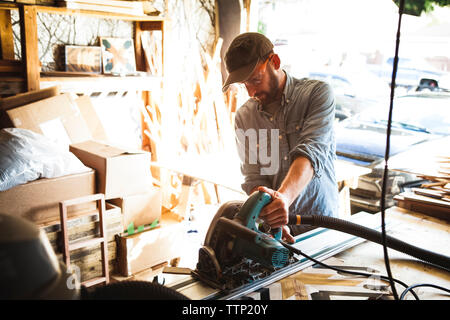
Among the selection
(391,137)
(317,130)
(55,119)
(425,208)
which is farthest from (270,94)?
(391,137)

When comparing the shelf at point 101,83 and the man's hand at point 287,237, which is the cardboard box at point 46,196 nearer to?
the shelf at point 101,83

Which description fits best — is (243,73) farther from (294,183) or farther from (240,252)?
(240,252)

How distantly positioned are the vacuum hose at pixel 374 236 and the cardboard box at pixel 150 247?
1.70m

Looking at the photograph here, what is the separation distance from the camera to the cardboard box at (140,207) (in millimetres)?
2818

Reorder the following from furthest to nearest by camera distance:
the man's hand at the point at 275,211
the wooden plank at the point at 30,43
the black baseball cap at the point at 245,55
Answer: the wooden plank at the point at 30,43
the black baseball cap at the point at 245,55
the man's hand at the point at 275,211

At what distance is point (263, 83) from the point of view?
1.84 metres

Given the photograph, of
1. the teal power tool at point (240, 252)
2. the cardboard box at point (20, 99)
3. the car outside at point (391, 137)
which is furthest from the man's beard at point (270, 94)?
the car outside at point (391, 137)

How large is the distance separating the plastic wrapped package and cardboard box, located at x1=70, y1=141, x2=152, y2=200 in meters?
0.16

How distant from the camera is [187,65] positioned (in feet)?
13.9

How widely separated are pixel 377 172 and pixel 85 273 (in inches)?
107

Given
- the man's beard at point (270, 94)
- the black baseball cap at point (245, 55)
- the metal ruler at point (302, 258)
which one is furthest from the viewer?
the man's beard at point (270, 94)

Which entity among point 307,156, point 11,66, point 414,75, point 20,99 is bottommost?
point 307,156

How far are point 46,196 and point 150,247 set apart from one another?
0.93 m

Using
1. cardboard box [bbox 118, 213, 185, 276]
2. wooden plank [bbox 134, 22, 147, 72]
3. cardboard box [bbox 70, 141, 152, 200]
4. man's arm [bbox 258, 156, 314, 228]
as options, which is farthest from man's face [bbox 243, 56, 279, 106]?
wooden plank [bbox 134, 22, 147, 72]
